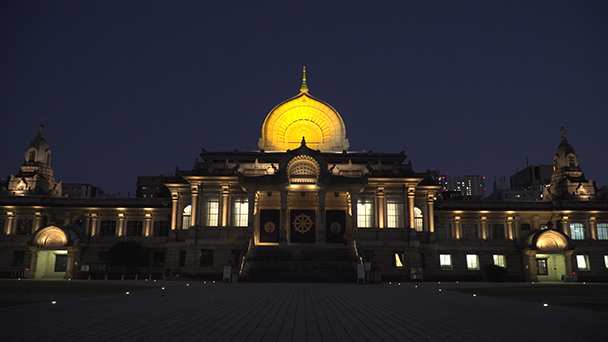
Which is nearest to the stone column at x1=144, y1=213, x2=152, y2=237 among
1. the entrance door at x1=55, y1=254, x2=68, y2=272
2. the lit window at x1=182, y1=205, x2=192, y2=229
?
the lit window at x1=182, y1=205, x2=192, y2=229

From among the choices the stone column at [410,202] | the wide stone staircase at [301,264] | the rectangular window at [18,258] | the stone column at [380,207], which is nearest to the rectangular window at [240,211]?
the wide stone staircase at [301,264]

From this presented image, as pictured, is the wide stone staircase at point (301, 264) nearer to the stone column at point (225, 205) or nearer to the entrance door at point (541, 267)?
the stone column at point (225, 205)

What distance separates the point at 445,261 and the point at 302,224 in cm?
2001

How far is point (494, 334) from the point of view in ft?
37.7

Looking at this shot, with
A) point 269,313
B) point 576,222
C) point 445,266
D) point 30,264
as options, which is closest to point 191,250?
point 30,264

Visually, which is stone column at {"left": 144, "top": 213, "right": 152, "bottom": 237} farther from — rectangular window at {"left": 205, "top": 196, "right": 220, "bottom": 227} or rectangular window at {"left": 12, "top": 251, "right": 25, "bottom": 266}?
rectangular window at {"left": 12, "top": 251, "right": 25, "bottom": 266}

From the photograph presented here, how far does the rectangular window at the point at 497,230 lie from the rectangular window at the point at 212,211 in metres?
37.0

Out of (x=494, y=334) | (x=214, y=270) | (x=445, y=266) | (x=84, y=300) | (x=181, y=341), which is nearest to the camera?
(x=181, y=341)

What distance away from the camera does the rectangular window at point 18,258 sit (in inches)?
2363

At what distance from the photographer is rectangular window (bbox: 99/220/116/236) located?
62.9 m

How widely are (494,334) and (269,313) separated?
738 cm

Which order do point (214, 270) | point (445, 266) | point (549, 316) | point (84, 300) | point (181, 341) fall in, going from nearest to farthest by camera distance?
point (181, 341), point (549, 316), point (84, 300), point (214, 270), point (445, 266)

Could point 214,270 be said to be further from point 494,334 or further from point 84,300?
point 494,334

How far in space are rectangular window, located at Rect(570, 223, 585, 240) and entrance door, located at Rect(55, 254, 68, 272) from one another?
221 ft
